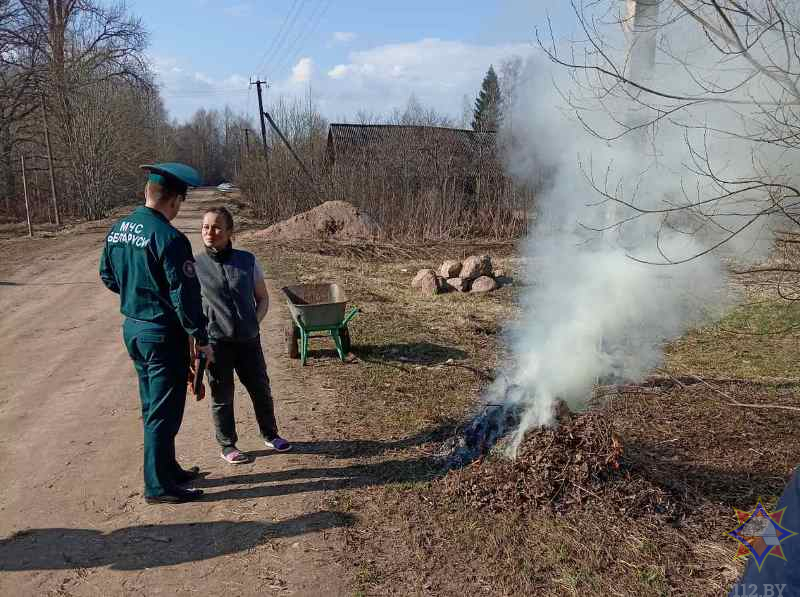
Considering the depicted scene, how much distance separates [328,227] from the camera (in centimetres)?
1947

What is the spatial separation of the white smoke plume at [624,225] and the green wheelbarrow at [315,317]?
7.17 ft

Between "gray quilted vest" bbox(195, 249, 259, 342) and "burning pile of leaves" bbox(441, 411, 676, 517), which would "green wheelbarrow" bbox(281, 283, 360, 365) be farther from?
"burning pile of leaves" bbox(441, 411, 676, 517)

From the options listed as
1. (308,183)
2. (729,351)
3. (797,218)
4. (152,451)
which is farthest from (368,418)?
(308,183)

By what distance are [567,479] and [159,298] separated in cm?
288

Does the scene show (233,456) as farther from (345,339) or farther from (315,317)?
(345,339)

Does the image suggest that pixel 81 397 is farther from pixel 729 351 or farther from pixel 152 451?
pixel 729 351

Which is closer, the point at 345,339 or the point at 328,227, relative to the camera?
the point at 345,339

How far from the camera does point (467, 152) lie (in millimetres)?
21703

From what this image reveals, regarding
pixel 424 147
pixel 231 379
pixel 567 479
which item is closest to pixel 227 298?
pixel 231 379

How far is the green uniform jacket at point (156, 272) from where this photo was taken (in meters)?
3.51

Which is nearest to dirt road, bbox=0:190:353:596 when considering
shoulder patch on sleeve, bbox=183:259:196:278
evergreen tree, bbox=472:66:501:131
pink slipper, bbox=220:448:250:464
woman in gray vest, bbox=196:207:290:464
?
pink slipper, bbox=220:448:250:464

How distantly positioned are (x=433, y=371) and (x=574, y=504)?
127 inches

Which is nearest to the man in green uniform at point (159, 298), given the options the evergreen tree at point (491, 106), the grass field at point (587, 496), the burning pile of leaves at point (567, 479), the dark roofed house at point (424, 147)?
the grass field at point (587, 496)

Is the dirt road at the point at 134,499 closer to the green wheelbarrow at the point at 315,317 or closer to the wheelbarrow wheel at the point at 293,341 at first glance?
the wheelbarrow wheel at the point at 293,341
